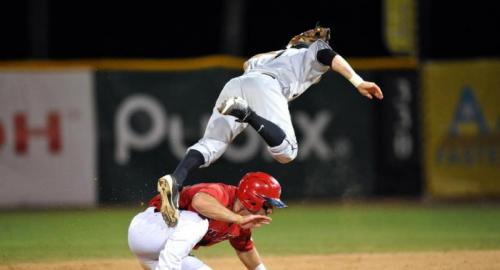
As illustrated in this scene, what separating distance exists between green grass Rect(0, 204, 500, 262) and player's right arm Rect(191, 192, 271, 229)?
11.6 feet

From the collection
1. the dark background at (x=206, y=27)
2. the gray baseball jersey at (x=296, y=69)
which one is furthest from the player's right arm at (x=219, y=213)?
the dark background at (x=206, y=27)

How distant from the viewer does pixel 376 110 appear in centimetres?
1573

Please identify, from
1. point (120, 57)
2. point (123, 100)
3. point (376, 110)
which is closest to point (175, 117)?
point (123, 100)

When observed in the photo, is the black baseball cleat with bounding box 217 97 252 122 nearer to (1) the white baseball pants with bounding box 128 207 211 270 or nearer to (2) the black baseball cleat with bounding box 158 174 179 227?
(2) the black baseball cleat with bounding box 158 174 179 227

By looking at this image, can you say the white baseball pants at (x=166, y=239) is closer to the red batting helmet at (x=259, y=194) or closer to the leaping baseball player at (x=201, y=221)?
the leaping baseball player at (x=201, y=221)

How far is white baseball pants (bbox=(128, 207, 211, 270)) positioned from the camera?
6652mm

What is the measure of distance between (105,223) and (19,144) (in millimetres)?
1918

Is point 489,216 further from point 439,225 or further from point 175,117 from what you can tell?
point 175,117

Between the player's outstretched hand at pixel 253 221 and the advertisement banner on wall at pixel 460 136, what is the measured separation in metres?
9.43

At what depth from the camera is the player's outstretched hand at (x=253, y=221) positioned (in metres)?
6.60

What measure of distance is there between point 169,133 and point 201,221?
7893 millimetres

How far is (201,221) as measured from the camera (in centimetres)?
683

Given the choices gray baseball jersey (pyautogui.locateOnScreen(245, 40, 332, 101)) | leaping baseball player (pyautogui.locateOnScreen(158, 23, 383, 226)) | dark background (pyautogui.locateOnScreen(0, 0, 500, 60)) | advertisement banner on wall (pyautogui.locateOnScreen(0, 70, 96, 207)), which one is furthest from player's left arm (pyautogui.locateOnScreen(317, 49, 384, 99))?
dark background (pyautogui.locateOnScreen(0, 0, 500, 60))

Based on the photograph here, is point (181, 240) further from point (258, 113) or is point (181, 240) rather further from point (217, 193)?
point (258, 113)
